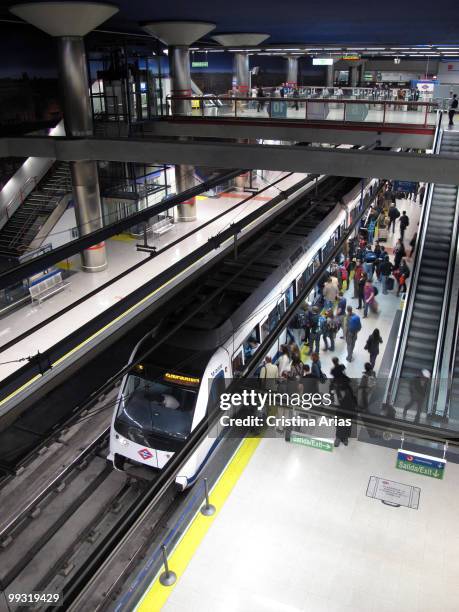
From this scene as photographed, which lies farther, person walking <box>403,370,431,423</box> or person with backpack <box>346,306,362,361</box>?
person with backpack <box>346,306,362,361</box>

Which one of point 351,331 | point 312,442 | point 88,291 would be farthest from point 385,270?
point 312,442

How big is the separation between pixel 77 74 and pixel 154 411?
390 inches

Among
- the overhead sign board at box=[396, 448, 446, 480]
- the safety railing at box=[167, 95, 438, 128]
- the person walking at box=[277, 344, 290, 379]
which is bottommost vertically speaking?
the person walking at box=[277, 344, 290, 379]

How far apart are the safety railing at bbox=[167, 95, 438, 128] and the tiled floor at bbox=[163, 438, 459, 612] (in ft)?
29.5

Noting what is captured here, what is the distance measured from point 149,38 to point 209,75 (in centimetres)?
1400

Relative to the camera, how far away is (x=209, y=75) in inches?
1367

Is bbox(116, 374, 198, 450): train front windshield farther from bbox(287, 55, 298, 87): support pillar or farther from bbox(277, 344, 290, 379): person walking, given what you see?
bbox(287, 55, 298, 87): support pillar

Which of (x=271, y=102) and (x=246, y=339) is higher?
(x=271, y=102)

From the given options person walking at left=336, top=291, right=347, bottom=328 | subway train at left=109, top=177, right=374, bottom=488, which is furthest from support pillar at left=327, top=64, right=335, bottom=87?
subway train at left=109, top=177, right=374, bottom=488

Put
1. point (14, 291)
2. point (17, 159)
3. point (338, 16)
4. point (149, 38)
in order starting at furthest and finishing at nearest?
point (149, 38), point (17, 159), point (14, 291), point (338, 16)

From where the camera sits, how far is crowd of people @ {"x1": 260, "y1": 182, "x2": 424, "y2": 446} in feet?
30.9

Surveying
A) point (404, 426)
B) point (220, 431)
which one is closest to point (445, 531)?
point (220, 431)

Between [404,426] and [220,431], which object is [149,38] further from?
[404,426]

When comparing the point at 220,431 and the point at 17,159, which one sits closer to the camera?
the point at 220,431
